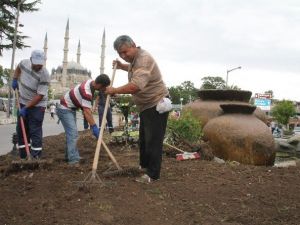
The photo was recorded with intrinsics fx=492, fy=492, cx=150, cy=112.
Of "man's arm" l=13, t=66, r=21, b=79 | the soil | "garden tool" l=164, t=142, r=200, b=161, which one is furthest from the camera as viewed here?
"garden tool" l=164, t=142, r=200, b=161

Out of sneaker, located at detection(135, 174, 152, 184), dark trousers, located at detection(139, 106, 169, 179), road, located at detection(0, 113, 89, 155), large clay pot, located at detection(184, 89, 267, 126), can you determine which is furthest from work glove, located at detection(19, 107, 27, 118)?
large clay pot, located at detection(184, 89, 267, 126)

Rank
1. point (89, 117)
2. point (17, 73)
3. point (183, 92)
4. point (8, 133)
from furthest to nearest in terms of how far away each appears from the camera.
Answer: point (183, 92)
point (8, 133)
point (17, 73)
point (89, 117)

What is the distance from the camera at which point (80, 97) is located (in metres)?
6.87

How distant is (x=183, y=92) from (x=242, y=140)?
8655cm

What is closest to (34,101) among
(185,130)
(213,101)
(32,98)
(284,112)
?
(32,98)

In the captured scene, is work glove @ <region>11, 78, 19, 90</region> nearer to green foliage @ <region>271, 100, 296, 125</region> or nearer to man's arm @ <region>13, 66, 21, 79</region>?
man's arm @ <region>13, 66, 21, 79</region>

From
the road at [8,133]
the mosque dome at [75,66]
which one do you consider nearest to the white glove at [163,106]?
the road at [8,133]

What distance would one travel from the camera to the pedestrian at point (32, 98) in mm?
6938

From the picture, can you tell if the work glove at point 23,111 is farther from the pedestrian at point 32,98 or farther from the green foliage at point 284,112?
the green foliage at point 284,112

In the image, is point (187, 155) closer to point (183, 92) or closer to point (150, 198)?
point (150, 198)

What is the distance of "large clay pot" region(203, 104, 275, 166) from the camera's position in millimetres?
9094

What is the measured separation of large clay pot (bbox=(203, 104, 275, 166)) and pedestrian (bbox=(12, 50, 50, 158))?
3659 mm

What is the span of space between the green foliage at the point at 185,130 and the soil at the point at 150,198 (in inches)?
123

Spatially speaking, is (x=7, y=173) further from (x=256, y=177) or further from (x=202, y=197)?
(x=256, y=177)
